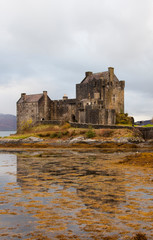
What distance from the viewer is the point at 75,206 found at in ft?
32.6

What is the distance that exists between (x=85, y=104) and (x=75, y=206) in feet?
149

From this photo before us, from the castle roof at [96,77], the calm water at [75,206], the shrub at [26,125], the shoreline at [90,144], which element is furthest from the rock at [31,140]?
the calm water at [75,206]

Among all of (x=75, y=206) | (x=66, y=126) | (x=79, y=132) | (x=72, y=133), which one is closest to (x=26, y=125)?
(x=66, y=126)

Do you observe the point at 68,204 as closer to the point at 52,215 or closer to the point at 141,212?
the point at 52,215

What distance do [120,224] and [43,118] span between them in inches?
2202

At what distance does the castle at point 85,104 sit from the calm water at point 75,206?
37537 mm

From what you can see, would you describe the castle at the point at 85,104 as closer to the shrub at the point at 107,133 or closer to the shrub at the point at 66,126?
the shrub at the point at 66,126

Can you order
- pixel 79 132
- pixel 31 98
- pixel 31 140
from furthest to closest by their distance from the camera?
pixel 31 98 → pixel 31 140 → pixel 79 132

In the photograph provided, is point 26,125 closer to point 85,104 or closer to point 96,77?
point 85,104

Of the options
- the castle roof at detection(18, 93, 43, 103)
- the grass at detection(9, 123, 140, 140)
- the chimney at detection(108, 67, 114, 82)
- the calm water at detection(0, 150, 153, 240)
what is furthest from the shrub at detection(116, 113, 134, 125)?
the calm water at detection(0, 150, 153, 240)

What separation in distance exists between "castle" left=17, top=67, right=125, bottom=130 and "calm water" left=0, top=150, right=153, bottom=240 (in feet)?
Result: 123

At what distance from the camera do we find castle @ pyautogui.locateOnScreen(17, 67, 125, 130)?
53250 millimetres

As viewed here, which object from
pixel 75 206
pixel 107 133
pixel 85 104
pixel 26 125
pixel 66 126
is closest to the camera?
pixel 75 206

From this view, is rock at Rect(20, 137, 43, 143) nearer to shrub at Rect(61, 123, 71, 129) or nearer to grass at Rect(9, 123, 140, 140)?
grass at Rect(9, 123, 140, 140)
